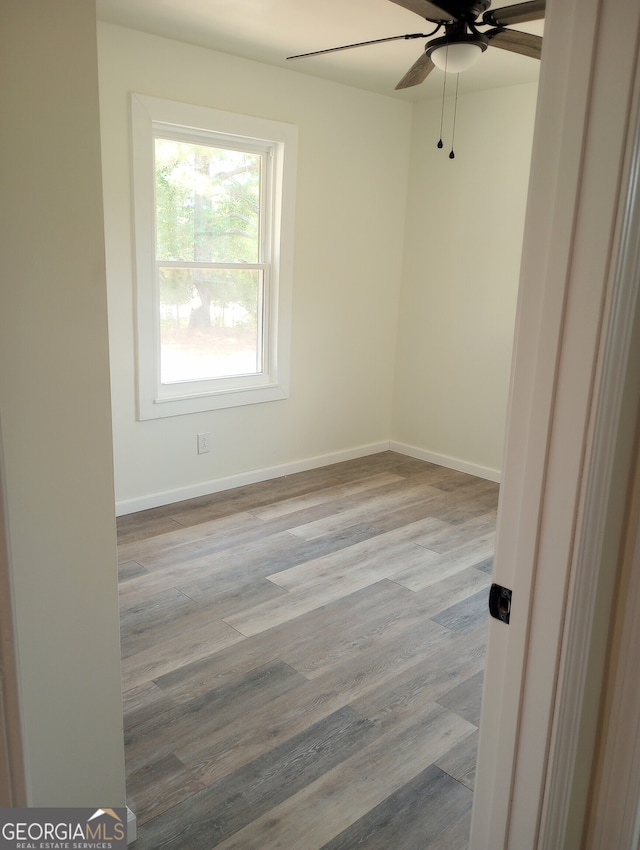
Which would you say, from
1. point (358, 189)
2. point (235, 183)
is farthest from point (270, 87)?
point (358, 189)

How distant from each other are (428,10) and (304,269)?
2215 mm

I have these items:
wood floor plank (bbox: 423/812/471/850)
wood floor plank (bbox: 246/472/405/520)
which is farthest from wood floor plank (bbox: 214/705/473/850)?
wood floor plank (bbox: 246/472/405/520)

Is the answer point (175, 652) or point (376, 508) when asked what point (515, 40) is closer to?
point (376, 508)

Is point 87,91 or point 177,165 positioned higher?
point 177,165

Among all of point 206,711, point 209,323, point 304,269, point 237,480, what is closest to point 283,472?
point 237,480

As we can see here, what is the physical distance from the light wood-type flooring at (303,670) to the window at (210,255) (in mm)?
786

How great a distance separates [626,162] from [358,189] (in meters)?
3.94

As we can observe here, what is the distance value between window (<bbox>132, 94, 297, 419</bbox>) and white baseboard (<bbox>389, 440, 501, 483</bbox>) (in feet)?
4.06

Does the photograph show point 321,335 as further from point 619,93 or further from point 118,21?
point 619,93

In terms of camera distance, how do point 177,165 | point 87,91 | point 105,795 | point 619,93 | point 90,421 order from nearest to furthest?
point 619,93, point 87,91, point 90,421, point 105,795, point 177,165

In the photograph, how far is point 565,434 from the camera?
1014mm

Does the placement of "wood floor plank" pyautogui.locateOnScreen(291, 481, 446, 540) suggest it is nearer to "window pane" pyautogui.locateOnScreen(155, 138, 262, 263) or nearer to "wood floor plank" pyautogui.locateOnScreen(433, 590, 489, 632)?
"wood floor plank" pyautogui.locateOnScreen(433, 590, 489, 632)

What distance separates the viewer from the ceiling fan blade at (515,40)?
2.50 meters

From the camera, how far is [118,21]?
129 inches
